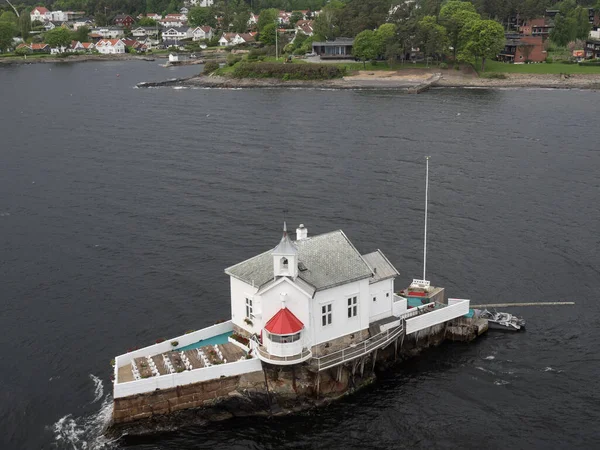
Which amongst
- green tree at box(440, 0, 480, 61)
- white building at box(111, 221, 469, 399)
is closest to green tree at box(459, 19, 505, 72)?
green tree at box(440, 0, 480, 61)

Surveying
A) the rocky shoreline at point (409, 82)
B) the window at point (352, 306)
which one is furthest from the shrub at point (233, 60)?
the window at point (352, 306)

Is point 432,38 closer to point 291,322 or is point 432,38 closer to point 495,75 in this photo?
point 495,75

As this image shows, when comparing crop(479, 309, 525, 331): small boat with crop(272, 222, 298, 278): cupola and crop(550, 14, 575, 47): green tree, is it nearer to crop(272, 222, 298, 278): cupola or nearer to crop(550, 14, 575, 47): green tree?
crop(272, 222, 298, 278): cupola

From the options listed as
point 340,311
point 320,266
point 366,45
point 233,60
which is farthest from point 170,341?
point 233,60

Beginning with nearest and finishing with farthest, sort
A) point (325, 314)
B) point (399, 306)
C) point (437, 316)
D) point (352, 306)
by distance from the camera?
point (325, 314) < point (352, 306) < point (399, 306) < point (437, 316)

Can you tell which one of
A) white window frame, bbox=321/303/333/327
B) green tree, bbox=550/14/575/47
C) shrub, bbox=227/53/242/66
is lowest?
white window frame, bbox=321/303/333/327

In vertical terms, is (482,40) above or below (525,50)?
above

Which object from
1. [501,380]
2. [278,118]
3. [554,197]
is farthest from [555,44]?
[501,380]
